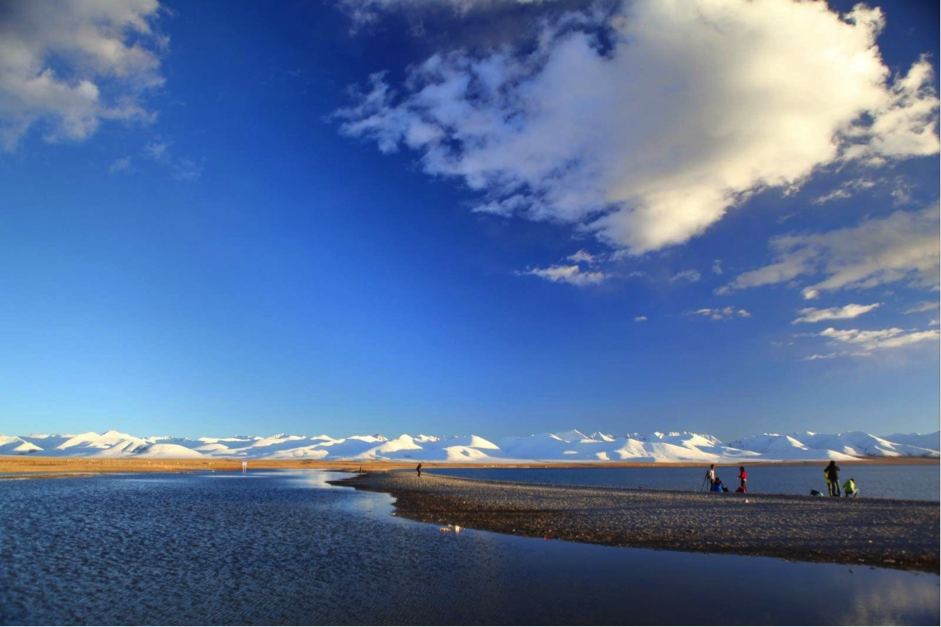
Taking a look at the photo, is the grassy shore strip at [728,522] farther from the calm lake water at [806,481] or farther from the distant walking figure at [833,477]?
the calm lake water at [806,481]

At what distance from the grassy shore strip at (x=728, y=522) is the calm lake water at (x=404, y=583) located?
60.0 inches

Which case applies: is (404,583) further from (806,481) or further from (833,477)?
(806,481)

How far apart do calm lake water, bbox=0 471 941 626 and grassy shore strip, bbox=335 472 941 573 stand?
152cm

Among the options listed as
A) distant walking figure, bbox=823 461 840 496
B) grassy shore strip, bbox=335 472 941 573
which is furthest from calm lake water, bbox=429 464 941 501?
distant walking figure, bbox=823 461 840 496

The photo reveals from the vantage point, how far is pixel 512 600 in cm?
1141

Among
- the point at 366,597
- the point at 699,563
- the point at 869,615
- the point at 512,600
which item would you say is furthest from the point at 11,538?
the point at 869,615

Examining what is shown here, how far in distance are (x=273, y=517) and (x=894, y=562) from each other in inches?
1029

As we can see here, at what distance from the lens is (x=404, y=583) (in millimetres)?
12781

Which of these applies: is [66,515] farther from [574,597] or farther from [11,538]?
[574,597]

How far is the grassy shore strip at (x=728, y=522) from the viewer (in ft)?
47.9

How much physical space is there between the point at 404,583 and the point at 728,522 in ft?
53.7

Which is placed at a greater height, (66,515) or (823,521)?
(823,521)

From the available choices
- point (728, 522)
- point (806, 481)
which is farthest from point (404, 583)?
point (806, 481)

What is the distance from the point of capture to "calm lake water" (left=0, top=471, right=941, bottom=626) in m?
10.2
